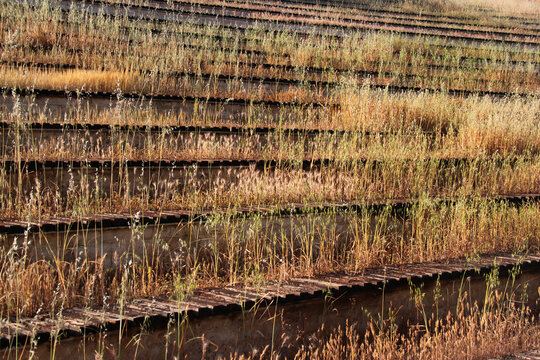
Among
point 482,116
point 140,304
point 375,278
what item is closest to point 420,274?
point 375,278

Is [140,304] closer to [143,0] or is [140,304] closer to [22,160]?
[22,160]

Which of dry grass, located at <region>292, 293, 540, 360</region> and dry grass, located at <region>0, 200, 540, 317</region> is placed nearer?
dry grass, located at <region>292, 293, 540, 360</region>

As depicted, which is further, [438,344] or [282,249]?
[282,249]

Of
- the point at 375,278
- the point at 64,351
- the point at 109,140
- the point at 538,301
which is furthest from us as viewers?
the point at 109,140

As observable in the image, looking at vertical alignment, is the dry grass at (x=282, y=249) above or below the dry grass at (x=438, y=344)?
above

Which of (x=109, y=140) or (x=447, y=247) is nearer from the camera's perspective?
(x=447, y=247)

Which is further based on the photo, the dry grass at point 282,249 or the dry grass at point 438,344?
the dry grass at point 282,249

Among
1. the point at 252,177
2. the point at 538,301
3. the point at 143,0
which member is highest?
the point at 143,0

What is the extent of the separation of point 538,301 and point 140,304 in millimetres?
3403

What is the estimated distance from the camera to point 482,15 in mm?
25953

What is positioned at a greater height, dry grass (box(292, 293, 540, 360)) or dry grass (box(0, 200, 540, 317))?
dry grass (box(0, 200, 540, 317))

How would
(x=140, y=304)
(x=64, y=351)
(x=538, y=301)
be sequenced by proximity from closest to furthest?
(x=64, y=351) < (x=140, y=304) < (x=538, y=301)

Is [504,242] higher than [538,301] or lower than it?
higher

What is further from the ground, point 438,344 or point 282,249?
point 282,249
